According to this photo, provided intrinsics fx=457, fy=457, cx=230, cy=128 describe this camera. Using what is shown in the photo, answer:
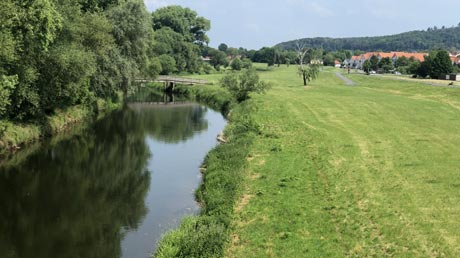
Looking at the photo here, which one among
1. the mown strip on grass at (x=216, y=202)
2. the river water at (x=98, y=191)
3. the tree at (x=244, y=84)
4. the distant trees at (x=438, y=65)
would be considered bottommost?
the river water at (x=98, y=191)

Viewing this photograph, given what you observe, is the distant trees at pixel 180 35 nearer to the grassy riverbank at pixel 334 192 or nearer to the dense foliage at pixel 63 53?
the dense foliage at pixel 63 53

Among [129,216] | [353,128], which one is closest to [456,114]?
[353,128]

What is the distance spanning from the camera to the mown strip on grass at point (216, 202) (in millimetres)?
14734

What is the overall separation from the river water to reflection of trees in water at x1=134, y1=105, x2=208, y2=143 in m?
0.38

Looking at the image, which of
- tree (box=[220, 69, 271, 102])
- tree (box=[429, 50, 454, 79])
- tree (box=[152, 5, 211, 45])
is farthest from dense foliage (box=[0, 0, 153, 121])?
tree (box=[152, 5, 211, 45])

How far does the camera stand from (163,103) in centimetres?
6769

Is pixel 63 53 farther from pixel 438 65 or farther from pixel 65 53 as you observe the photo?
pixel 438 65

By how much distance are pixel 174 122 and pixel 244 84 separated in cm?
1081

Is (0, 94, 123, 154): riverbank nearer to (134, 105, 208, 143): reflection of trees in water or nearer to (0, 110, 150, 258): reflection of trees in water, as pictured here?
(0, 110, 150, 258): reflection of trees in water

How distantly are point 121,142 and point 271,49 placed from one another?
149 meters

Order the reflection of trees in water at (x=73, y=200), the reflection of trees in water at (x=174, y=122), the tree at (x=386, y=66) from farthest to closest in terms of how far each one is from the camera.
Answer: the tree at (x=386, y=66) < the reflection of trees in water at (x=174, y=122) < the reflection of trees in water at (x=73, y=200)

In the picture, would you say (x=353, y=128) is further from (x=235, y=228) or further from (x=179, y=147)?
(x=235, y=228)

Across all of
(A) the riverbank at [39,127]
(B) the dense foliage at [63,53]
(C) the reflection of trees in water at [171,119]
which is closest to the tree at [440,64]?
(C) the reflection of trees in water at [171,119]

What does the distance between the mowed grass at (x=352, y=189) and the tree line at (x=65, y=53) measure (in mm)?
15778
